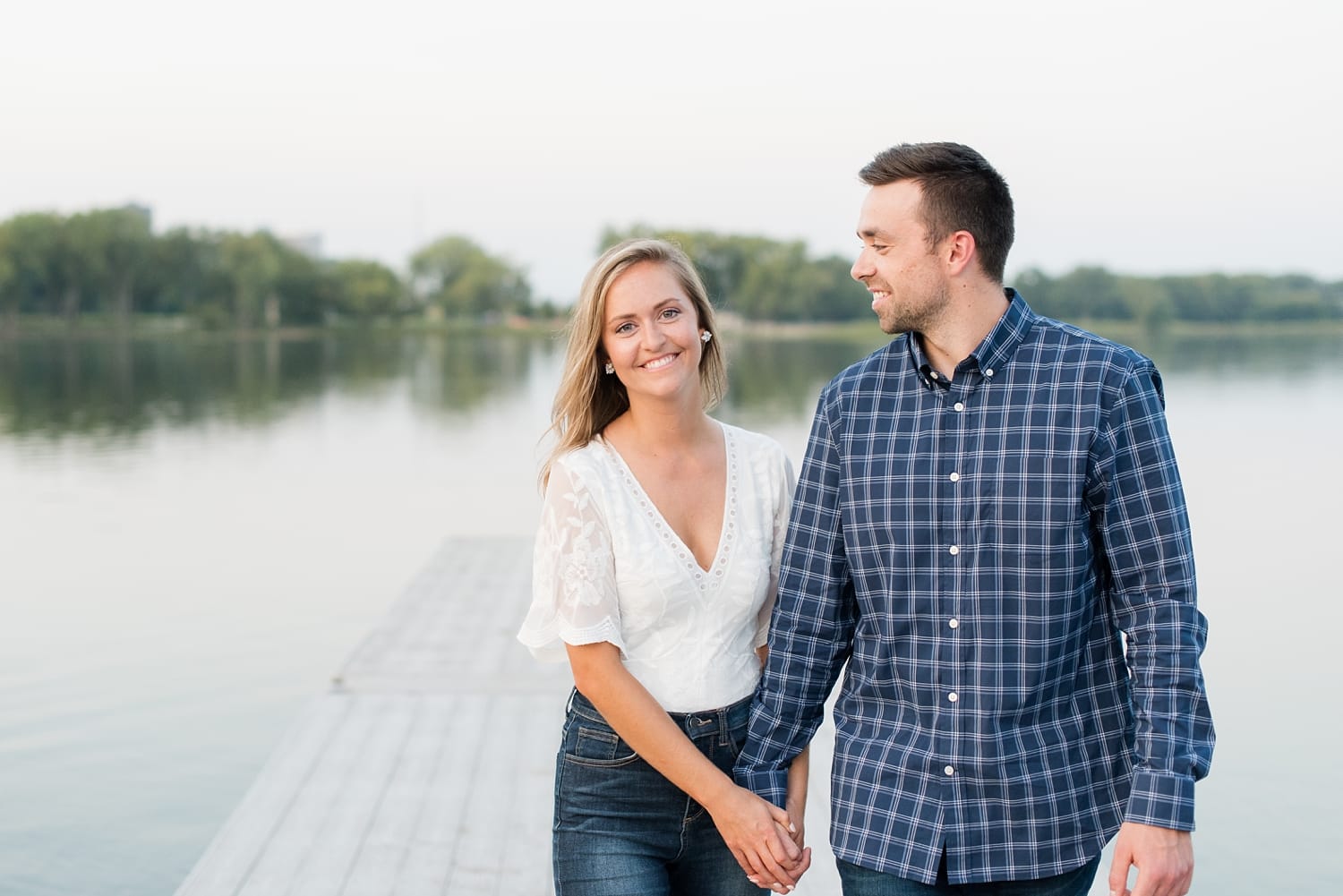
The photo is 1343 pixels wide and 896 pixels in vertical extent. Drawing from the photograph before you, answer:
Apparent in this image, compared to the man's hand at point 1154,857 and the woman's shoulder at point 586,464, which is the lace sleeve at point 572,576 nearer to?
the woman's shoulder at point 586,464

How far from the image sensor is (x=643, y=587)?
2.11 m

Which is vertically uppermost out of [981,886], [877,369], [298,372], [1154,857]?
[877,369]

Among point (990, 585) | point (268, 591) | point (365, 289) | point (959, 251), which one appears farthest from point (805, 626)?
point (365, 289)

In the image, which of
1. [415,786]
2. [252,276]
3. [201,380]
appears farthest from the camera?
[252,276]

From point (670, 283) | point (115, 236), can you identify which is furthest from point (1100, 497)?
point (115, 236)

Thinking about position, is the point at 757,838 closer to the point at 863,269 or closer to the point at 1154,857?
the point at 1154,857

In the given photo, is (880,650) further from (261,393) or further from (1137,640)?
(261,393)

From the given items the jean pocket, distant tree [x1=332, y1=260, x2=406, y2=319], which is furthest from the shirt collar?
distant tree [x1=332, y1=260, x2=406, y2=319]

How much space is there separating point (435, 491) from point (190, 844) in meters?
8.74

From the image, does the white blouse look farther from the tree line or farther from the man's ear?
the tree line

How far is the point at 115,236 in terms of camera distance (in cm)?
8112

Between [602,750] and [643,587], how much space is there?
0.91 feet

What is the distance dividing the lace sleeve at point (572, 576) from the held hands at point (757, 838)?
12.2 inches

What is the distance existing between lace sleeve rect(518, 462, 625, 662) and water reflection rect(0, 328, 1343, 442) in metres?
0.63
